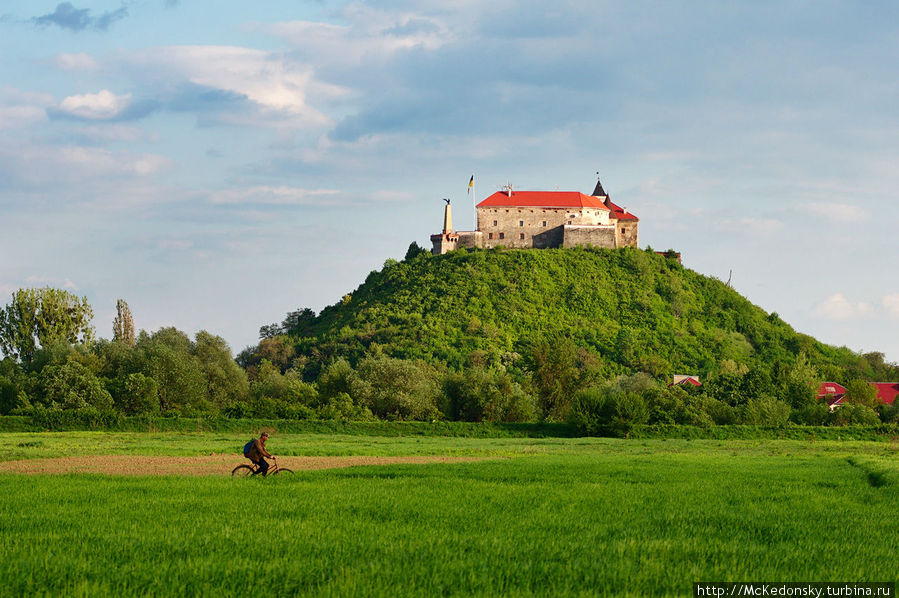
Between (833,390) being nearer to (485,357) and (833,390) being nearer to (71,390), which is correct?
(485,357)

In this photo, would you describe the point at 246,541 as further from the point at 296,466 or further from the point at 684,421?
the point at 684,421

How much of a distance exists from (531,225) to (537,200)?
14.0 feet

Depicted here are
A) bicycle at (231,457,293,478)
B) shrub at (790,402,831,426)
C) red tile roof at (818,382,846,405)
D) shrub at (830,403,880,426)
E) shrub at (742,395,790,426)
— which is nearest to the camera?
bicycle at (231,457,293,478)

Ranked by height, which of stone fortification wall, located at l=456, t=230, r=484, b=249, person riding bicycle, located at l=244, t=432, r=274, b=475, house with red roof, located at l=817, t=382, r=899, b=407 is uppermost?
stone fortification wall, located at l=456, t=230, r=484, b=249

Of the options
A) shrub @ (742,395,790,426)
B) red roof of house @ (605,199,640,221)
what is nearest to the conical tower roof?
red roof of house @ (605,199,640,221)

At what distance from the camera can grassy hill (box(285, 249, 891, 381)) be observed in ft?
391

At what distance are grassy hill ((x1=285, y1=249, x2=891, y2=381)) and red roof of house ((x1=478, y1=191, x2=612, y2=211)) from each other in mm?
8392

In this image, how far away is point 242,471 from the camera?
28969mm

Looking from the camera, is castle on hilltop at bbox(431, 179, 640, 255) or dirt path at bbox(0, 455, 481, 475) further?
castle on hilltop at bbox(431, 179, 640, 255)

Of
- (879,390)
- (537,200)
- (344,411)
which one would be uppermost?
(537,200)

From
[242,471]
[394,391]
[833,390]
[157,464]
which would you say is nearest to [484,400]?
[394,391]

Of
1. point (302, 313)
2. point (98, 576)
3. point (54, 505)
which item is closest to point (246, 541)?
point (98, 576)

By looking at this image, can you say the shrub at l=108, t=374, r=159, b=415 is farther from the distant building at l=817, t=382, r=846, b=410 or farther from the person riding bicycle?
the distant building at l=817, t=382, r=846, b=410

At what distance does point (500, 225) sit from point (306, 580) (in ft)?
437
